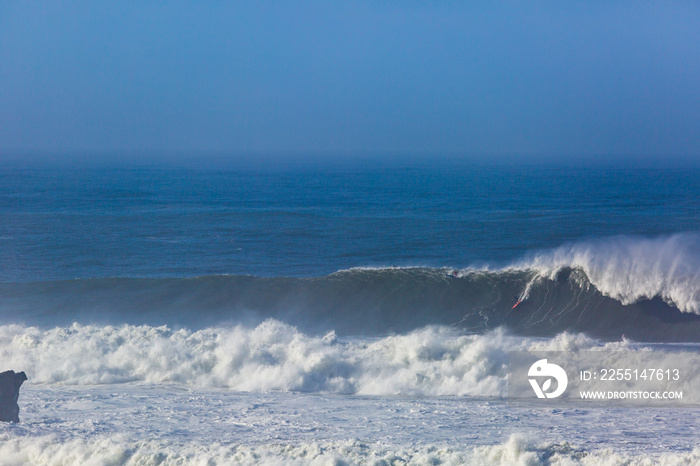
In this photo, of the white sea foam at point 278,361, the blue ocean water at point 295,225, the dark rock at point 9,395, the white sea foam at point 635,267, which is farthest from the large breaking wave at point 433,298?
the dark rock at point 9,395

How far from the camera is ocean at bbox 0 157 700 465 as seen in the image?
8.91 metres

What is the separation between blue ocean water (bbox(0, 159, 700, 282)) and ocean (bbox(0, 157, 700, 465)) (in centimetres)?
18

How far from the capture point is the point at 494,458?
823 cm

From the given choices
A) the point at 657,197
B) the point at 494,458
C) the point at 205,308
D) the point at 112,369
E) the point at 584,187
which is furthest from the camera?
the point at 584,187

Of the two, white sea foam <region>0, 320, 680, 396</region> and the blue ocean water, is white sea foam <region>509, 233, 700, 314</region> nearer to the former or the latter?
white sea foam <region>0, 320, 680, 396</region>

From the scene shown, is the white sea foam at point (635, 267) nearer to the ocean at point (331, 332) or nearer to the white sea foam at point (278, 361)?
the ocean at point (331, 332)

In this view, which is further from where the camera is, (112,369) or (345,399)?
(112,369)

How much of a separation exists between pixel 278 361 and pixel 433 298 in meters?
6.47

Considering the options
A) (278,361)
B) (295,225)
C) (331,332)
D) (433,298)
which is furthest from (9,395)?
(295,225)

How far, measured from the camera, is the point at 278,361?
12.3 meters

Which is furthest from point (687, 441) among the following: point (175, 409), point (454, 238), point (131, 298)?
point (454, 238)

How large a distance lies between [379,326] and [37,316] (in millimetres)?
8273

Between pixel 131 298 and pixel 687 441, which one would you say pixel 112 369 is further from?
pixel 687 441

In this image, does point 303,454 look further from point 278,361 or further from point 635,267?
point 635,267
